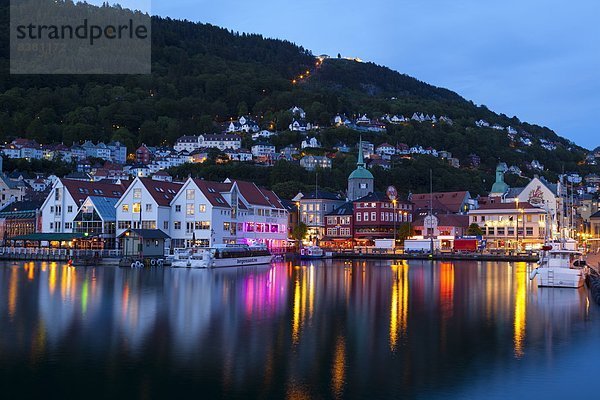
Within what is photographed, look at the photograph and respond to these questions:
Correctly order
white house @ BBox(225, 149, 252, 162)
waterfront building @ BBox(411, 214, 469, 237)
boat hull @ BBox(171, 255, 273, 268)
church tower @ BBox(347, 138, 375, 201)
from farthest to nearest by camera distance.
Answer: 1. white house @ BBox(225, 149, 252, 162)
2. church tower @ BBox(347, 138, 375, 201)
3. waterfront building @ BBox(411, 214, 469, 237)
4. boat hull @ BBox(171, 255, 273, 268)

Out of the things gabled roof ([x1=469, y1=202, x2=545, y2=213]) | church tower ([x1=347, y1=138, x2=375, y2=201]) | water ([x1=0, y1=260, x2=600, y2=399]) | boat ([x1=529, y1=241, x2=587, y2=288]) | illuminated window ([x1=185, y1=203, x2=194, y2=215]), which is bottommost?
water ([x1=0, y1=260, x2=600, y2=399])

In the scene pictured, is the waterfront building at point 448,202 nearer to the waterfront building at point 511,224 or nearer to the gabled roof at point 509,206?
the gabled roof at point 509,206

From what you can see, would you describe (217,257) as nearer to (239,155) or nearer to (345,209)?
(345,209)

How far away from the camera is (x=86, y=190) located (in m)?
79.9

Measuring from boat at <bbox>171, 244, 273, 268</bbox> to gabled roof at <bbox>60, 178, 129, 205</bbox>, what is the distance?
19.4m

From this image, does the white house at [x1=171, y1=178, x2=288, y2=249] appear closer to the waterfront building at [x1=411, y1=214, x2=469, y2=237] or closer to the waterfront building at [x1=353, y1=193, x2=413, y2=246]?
the waterfront building at [x1=353, y1=193, x2=413, y2=246]

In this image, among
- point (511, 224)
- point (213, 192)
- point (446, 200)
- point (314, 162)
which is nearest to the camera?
point (213, 192)

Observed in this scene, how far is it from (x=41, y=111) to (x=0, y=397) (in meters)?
193

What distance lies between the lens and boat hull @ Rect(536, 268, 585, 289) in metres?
44.4

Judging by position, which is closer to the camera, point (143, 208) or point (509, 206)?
point (143, 208)

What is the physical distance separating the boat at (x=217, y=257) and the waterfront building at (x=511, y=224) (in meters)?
42.5

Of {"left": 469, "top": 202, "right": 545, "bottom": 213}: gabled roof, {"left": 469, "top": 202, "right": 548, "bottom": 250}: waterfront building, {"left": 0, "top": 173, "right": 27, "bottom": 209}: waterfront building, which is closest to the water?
{"left": 469, "top": 202, "right": 548, "bottom": 250}: waterfront building

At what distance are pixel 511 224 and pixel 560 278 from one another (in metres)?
56.3

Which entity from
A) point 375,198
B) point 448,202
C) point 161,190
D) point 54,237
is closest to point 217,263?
point 161,190
